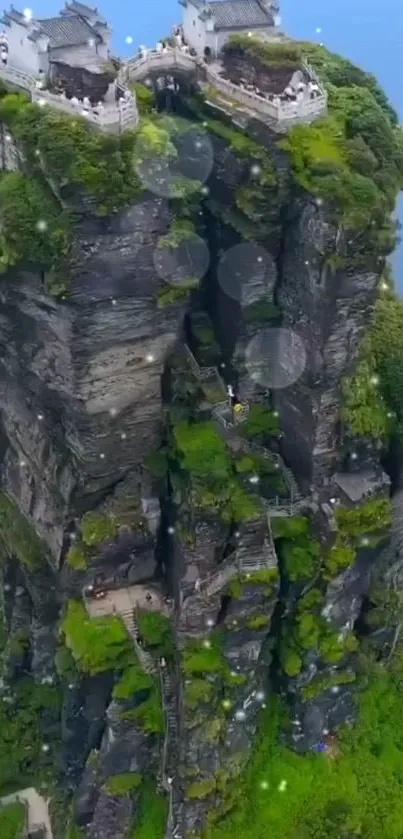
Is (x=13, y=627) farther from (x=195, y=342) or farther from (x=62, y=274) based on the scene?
(x=62, y=274)

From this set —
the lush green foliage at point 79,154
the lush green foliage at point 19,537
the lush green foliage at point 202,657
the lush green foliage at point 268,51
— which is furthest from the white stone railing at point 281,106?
the lush green foliage at point 19,537

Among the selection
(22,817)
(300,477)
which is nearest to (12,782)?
(22,817)

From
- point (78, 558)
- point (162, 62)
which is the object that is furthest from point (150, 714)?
point (162, 62)

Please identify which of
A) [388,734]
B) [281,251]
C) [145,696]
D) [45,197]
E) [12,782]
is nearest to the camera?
[45,197]

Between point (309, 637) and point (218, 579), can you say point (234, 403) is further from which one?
point (309, 637)

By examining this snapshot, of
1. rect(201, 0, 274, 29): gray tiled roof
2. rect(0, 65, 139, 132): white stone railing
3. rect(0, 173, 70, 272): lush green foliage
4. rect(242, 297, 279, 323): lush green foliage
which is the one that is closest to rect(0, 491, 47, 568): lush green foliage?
rect(242, 297, 279, 323): lush green foliage

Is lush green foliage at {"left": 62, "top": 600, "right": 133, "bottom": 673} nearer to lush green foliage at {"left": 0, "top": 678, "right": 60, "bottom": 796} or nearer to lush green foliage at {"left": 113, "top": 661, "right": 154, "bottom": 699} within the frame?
lush green foliage at {"left": 113, "top": 661, "right": 154, "bottom": 699}
